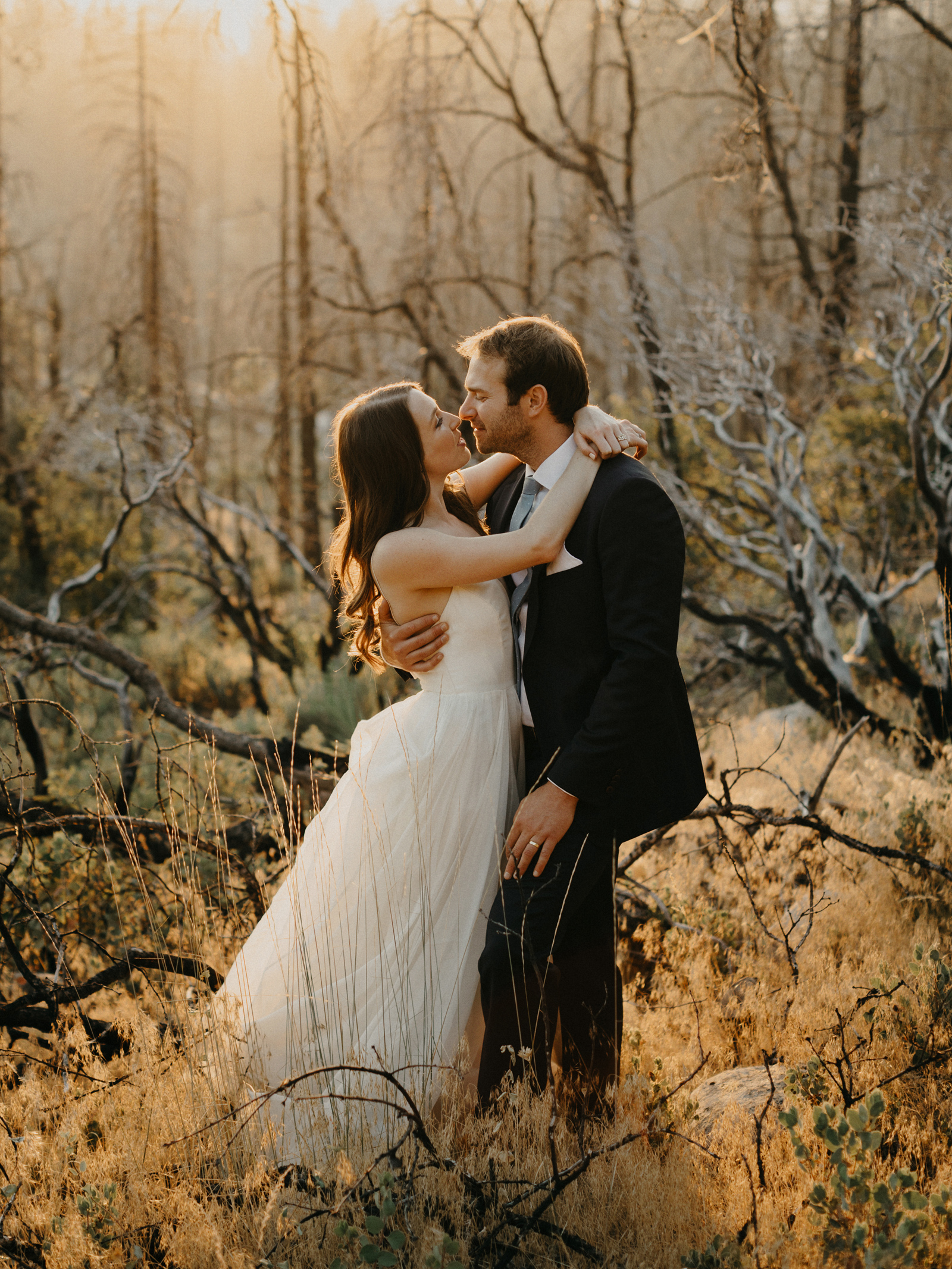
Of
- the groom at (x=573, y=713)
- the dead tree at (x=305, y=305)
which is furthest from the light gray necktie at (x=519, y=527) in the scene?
the dead tree at (x=305, y=305)

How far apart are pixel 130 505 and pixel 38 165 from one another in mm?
53189

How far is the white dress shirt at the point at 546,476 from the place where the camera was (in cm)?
262

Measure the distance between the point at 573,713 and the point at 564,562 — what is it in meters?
0.41

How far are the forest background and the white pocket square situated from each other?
0.87 meters

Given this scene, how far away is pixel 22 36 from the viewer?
14.6 ft

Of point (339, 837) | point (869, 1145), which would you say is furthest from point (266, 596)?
point (869, 1145)

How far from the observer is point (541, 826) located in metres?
2.38

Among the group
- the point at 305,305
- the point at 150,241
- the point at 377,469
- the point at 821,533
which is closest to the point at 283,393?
the point at 305,305

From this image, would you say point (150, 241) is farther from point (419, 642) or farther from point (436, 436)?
point (419, 642)

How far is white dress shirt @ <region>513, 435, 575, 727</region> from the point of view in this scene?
8.58 ft

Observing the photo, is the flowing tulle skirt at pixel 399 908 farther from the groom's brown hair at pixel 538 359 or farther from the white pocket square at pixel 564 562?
the groom's brown hair at pixel 538 359

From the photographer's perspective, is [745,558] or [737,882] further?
[745,558]

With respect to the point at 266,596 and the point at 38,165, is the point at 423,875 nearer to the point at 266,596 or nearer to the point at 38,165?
the point at 266,596

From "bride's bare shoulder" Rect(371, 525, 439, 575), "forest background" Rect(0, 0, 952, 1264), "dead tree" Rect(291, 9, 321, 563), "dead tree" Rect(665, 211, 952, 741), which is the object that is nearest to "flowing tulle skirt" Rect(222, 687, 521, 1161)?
"forest background" Rect(0, 0, 952, 1264)
